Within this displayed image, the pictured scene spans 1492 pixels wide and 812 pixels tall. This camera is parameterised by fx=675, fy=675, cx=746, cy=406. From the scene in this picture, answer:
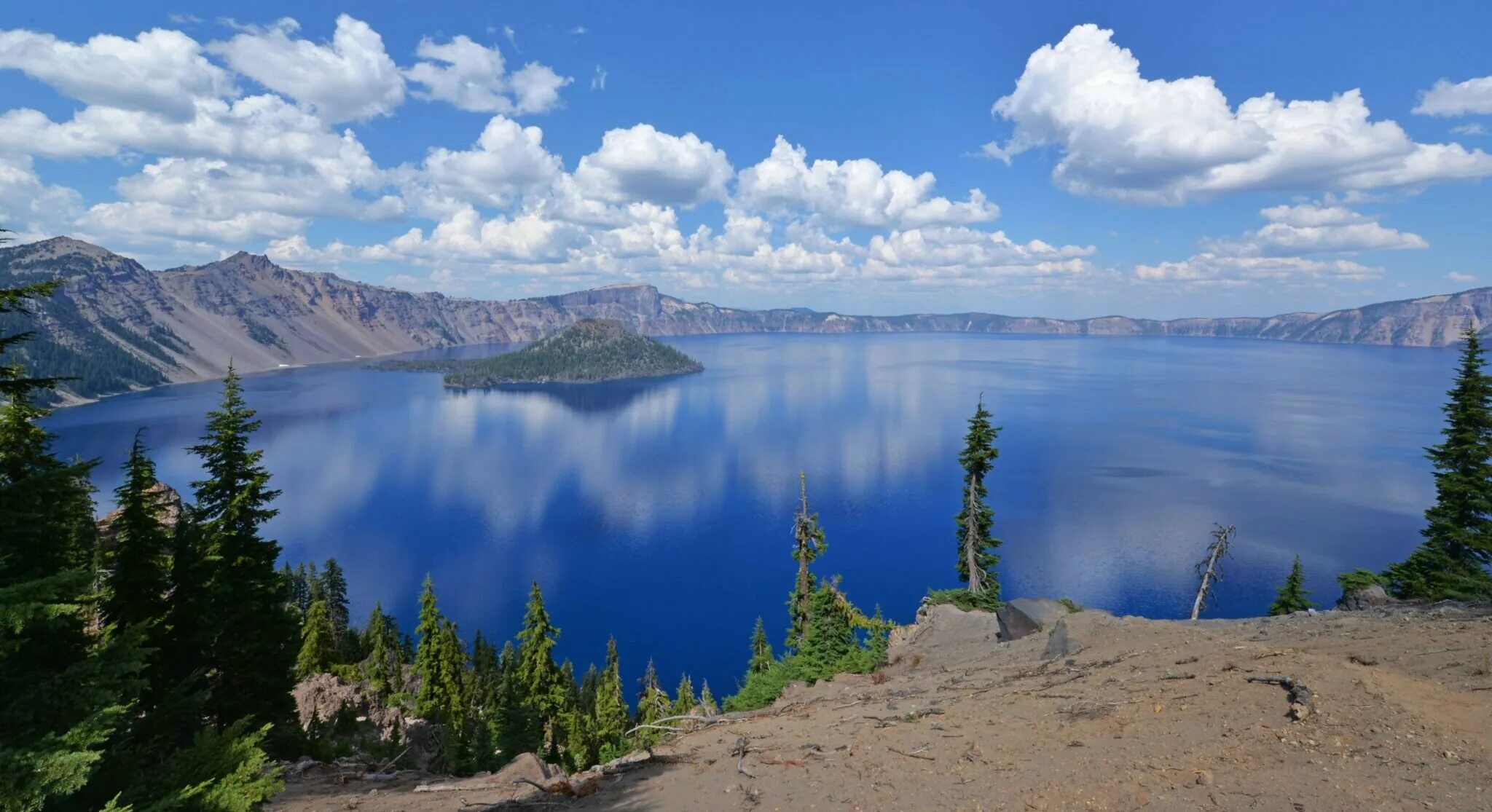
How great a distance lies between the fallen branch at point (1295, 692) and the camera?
9.78 m

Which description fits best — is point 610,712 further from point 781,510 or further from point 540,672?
point 781,510

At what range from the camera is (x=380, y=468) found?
5162 inches

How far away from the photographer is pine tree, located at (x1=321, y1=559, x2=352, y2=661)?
61.6 metres

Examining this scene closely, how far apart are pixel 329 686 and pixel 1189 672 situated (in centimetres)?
3648

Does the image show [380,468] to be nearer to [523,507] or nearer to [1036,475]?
[523,507]

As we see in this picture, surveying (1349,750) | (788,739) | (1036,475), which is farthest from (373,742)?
(1036,475)

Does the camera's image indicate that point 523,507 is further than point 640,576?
Yes

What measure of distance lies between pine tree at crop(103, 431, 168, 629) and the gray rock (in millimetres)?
23447

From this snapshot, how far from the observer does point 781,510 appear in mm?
100875

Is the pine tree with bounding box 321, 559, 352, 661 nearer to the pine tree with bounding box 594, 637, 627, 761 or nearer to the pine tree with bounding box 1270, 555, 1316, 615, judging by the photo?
the pine tree with bounding box 594, 637, 627, 761

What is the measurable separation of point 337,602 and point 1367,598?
76.4 metres

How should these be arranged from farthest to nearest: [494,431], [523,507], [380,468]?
1. [494,431]
2. [380,468]
3. [523,507]

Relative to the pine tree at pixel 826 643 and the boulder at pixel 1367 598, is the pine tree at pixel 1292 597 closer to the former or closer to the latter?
the boulder at pixel 1367 598

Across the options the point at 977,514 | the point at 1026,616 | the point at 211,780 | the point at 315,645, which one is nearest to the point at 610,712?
the point at 315,645
